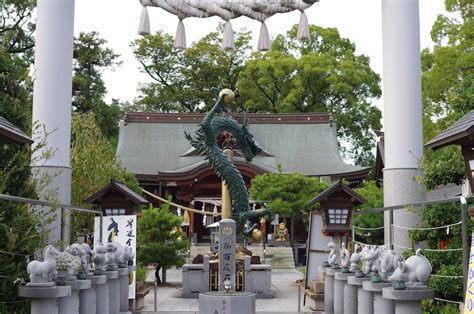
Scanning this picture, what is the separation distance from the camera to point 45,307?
5555mm

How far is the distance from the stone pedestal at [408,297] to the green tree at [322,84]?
25.5m

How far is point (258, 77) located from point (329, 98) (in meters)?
4.13

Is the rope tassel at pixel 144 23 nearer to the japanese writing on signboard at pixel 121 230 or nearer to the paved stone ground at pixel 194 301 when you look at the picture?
the japanese writing on signboard at pixel 121 230

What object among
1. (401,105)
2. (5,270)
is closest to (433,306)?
(401,105)

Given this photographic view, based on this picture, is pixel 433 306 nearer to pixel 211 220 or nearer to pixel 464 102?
pixel 464 102

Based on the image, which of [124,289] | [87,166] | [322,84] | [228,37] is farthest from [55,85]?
[322,84]

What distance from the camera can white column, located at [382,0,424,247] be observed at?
9.79m

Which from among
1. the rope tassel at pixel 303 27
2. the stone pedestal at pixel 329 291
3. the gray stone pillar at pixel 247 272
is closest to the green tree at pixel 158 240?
the gray stone pillar at pixel 247 272

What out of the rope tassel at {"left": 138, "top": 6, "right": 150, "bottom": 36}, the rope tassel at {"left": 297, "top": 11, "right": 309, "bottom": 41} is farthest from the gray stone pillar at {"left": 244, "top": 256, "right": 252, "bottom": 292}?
the rope tassel at {"left": 138, "top": 6, "right": 150, "bottom": 36}

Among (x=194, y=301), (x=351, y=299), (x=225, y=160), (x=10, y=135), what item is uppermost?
(x=225, y=160)

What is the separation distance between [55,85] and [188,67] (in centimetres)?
2529

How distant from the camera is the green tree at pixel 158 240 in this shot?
1328 cm

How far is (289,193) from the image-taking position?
61.5 feet

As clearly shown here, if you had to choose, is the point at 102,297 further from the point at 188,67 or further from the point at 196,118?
the point at 188,67
